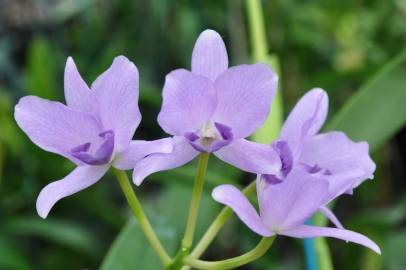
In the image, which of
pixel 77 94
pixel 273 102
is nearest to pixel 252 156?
pixel 77 94

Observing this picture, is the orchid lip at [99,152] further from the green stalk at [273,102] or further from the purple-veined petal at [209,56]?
the green stalk at [273,102]

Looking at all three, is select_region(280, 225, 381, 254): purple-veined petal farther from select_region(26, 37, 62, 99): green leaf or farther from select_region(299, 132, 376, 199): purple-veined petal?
select_region(26, 37, 62, 99): green leaf

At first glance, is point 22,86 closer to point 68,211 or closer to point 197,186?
point 68,211

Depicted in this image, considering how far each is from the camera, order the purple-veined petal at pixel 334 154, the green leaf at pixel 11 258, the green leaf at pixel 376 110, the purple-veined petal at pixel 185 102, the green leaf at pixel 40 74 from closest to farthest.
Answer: the purple-veined petal at pixel 185 102 → the purple-veined petal at pixel 334 154 → the green leaf at pixel 376 110 → the green leaf at pixel 11 258 → the green leaf at pixel 40 74

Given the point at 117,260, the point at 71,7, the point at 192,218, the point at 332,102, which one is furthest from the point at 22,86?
the point at 192,218

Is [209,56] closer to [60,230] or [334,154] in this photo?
[334,154]

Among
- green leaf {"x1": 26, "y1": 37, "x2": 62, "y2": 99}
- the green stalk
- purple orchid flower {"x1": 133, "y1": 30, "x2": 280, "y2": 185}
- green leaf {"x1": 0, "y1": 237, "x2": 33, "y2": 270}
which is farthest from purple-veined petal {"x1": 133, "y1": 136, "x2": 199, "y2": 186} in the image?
green leaf {"x1": 26, "y1": 37, "x2": 62, "y2": 99}

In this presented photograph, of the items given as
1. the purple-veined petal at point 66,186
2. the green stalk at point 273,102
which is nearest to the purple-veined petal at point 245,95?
the purple-veined petal at point 66,186
